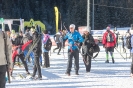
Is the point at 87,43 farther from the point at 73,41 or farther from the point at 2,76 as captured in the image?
the point at 2,76

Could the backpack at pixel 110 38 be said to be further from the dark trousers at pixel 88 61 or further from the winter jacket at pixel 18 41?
the winter jacket at pixel 18 41

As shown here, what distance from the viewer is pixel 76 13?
66.9 meters

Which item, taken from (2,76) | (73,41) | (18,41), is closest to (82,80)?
(73,41)

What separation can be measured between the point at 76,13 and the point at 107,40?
4997 centimetres

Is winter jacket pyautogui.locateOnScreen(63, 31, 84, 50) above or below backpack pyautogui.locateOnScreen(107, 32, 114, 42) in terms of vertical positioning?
above

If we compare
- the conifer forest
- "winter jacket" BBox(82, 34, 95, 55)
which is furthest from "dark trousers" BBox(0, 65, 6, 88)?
the conifer forest

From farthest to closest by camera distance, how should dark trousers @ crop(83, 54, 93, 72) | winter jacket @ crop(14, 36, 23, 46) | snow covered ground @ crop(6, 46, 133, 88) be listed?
dark trousers @ crop(83, 54, 93, 72) < winter jacket @ crop(14, 36, 23, 46) < snow covered ground @ crop(6, 46, 133, 88)

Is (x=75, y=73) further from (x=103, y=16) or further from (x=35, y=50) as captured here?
(x=103, y=16)

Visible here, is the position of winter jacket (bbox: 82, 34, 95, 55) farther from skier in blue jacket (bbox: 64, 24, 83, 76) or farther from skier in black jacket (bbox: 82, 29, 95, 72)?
skier in blue jacket (bbox: 64, 24, 83, 76)

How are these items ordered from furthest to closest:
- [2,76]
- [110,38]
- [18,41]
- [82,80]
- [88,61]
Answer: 1. [110,38]
2. [88,61]
3. [18,41]
4. [82,80]
5. [2,76]

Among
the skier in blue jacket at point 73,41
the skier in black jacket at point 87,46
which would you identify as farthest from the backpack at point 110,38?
the skier in blue jacket at point 73,41

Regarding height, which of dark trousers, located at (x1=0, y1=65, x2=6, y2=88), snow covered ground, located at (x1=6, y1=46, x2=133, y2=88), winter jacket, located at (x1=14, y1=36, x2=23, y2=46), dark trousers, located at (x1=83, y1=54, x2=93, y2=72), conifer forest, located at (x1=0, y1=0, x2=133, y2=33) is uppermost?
conifer forest, located at (x1=0, y1=0, x2=133, y2=33)

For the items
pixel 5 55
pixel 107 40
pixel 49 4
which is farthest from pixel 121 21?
pixel 5 55

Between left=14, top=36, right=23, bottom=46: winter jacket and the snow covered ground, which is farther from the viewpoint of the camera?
left=14, top=36, right=23, bottom=46: winter jacket
